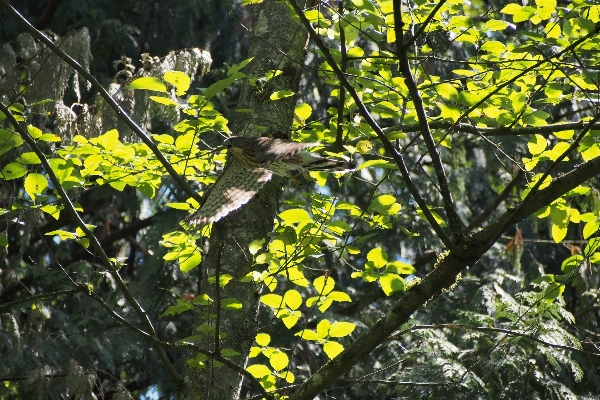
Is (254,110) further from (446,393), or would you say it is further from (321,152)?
(446,393)

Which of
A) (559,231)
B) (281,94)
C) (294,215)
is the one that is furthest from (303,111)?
(559,231)

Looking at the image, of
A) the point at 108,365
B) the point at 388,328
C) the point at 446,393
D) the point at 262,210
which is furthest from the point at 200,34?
the point at 388,328

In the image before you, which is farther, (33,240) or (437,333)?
(33,240)

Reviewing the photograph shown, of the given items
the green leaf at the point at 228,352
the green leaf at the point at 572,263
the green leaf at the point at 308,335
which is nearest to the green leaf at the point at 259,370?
the green leaf at the point at 308,335

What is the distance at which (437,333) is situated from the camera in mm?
4891

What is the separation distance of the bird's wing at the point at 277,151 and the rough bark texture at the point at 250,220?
7 centimetres

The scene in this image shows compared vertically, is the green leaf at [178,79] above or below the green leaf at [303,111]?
below

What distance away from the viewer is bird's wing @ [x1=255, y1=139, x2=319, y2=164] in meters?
2.13

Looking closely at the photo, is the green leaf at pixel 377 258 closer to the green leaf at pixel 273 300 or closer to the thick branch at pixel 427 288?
the thick branch at pixel 427 288

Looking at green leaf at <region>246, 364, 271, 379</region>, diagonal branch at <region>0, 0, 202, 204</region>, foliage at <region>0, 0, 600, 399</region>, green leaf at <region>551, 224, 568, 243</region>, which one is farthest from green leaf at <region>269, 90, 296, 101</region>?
green leaf at <region>551, 224, 568, 243</region>

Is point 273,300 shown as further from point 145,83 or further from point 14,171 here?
point 14,171

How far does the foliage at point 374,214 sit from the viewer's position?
205cm

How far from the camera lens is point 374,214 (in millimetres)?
2814

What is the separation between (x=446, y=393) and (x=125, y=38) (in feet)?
11.7
